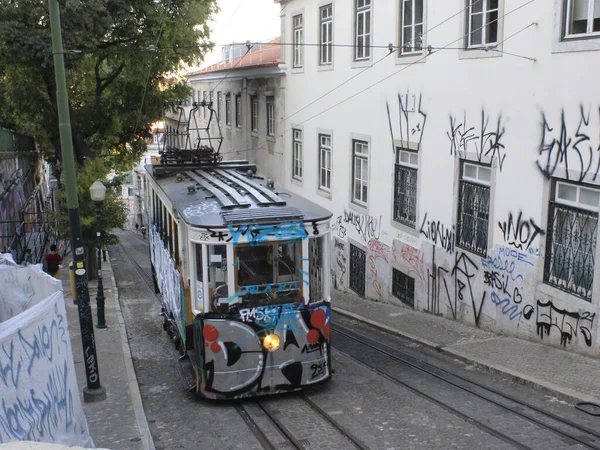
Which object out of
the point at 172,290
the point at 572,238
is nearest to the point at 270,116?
the point at 172,290

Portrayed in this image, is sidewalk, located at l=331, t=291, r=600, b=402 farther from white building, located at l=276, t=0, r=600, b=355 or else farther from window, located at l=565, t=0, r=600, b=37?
window, located at l=565, t=0, r=600, b=37

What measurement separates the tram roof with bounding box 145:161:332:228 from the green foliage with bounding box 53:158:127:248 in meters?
6.84

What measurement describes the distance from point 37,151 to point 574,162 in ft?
85.1

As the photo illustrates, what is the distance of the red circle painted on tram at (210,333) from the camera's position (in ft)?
28.5

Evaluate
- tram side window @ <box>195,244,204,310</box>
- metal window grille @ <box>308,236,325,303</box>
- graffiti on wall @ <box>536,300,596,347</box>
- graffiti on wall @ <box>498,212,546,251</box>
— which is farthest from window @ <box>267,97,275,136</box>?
tram side window @ <box>195,244,204,310</box>

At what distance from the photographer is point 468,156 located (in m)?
12.8

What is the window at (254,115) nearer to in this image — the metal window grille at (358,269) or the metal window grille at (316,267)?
the metal window grille at (358,269)

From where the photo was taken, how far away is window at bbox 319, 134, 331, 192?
19766 mm

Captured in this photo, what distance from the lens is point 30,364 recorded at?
19.2ft

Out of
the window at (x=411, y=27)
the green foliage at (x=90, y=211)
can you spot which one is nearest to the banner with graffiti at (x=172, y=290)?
the green foliage at (x=90, y=211)

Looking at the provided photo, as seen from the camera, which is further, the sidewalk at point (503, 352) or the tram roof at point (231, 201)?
the sidewalk at point (503, 352)

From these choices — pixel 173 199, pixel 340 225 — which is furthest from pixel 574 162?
pixel 340 225

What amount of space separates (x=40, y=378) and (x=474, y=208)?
902cm

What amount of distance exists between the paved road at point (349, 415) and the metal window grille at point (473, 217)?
8.39ft
